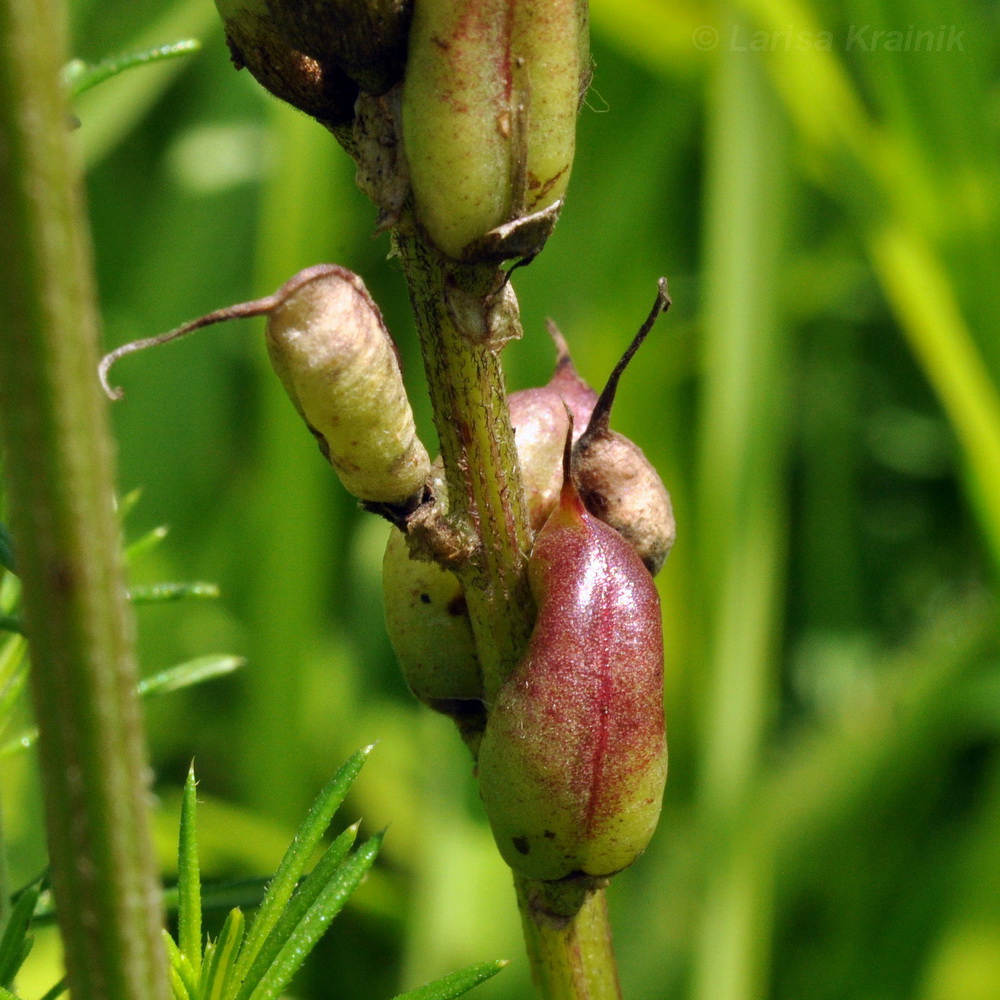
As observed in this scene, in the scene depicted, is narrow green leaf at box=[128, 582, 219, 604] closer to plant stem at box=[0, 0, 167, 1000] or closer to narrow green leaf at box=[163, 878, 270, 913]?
narrow green leaf at box=[163, 878, 270, 913]

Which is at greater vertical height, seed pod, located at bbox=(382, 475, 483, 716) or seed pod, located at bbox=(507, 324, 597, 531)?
seed pod, located at bbox=(507, 324, 597, 531)

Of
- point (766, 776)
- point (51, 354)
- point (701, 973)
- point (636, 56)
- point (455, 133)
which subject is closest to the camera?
point (51, 354)

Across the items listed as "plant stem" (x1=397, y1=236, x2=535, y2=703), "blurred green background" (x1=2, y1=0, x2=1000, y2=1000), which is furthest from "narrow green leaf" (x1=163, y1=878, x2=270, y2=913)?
"blurred green background" (x1=2, y1=0, x2=1000, y2=1000)

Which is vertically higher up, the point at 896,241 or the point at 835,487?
the point at 896,241

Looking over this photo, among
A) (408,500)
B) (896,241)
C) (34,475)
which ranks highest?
(34,475)

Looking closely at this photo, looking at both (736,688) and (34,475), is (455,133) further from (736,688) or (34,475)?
(736,688)

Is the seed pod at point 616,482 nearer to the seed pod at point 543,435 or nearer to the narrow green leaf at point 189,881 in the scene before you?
the seed pod at point 543,435

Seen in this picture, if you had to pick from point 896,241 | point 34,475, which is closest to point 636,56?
point 896,241
